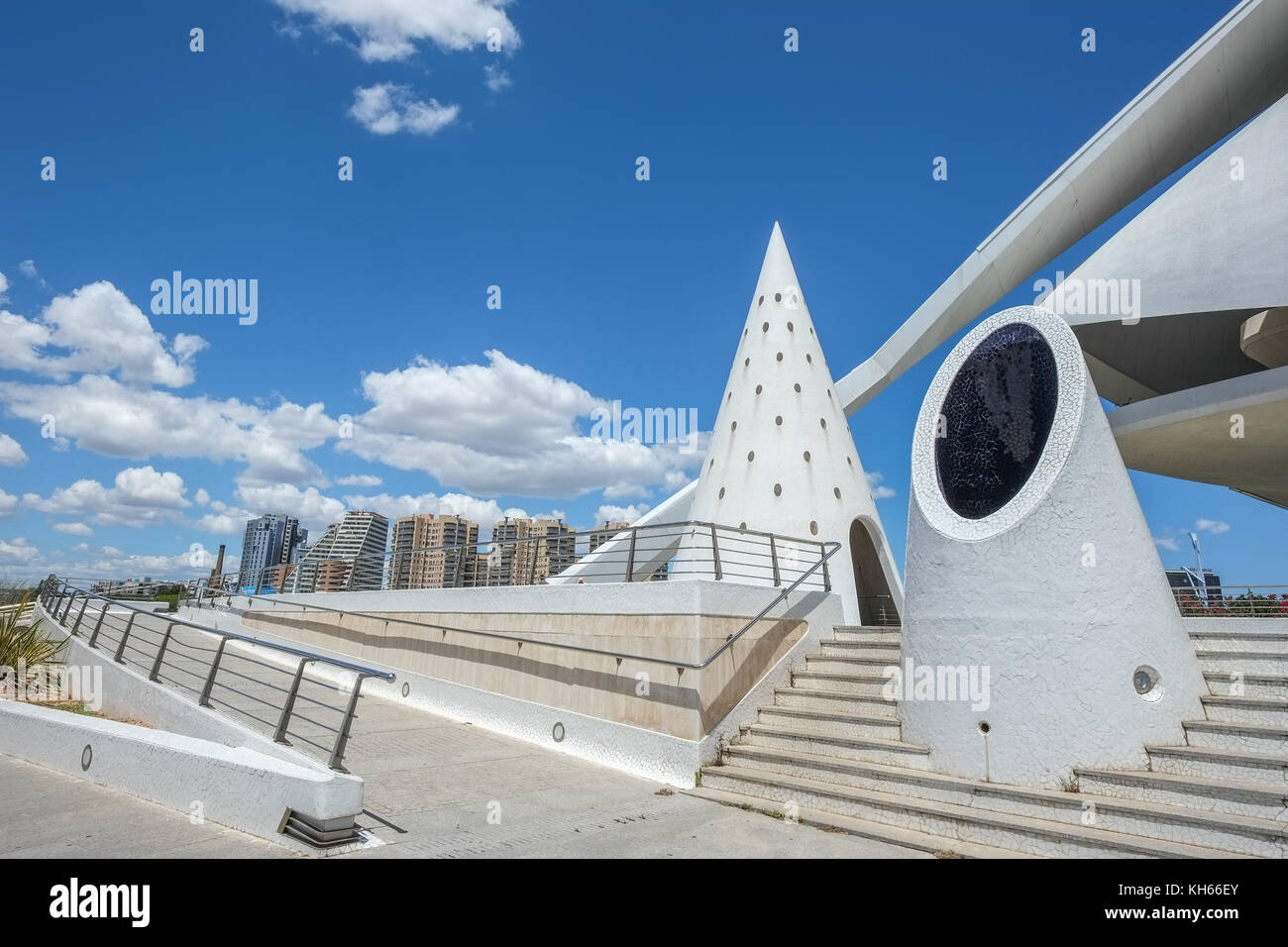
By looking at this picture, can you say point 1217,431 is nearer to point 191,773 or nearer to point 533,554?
point 533,554

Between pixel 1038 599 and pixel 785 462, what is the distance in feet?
26.2

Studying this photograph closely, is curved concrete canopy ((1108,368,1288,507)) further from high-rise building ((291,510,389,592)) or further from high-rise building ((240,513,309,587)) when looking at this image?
high-rise building ((240,513,309,587))

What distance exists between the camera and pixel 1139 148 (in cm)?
1395

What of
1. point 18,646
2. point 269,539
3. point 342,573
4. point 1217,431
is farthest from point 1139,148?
point 269,539

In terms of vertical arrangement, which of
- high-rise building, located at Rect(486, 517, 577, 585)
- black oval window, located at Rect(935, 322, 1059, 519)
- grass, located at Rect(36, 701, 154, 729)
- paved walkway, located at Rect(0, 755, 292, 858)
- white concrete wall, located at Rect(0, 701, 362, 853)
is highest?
black oval window, located at Rect(935, 322, 1059, 519)

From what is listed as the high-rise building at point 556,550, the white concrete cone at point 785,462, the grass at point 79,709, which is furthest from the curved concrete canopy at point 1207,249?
the grass at point 79,709

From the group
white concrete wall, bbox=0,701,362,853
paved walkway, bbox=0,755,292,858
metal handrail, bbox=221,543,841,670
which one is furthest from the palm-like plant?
paved walkway, bbox=0,755,292,858

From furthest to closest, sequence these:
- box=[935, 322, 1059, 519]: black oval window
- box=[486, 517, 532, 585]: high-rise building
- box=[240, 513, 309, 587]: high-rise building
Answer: box=[240, 513, 309, 587]: high-rise building → box=[486, 517, 532, 585]: high-rise building → box=[935, 322, 1059, 519]: black oval window

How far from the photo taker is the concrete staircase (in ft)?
16.2

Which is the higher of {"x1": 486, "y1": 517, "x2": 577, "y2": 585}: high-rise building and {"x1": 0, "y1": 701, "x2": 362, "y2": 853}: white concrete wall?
{"x1": 486, "y1": 517, "x2": 577, "y2": 585}: high-rise building

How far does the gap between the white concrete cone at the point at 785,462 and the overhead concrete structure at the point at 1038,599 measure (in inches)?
210

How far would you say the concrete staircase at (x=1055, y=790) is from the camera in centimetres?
495

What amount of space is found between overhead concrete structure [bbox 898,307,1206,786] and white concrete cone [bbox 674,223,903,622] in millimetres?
5342
